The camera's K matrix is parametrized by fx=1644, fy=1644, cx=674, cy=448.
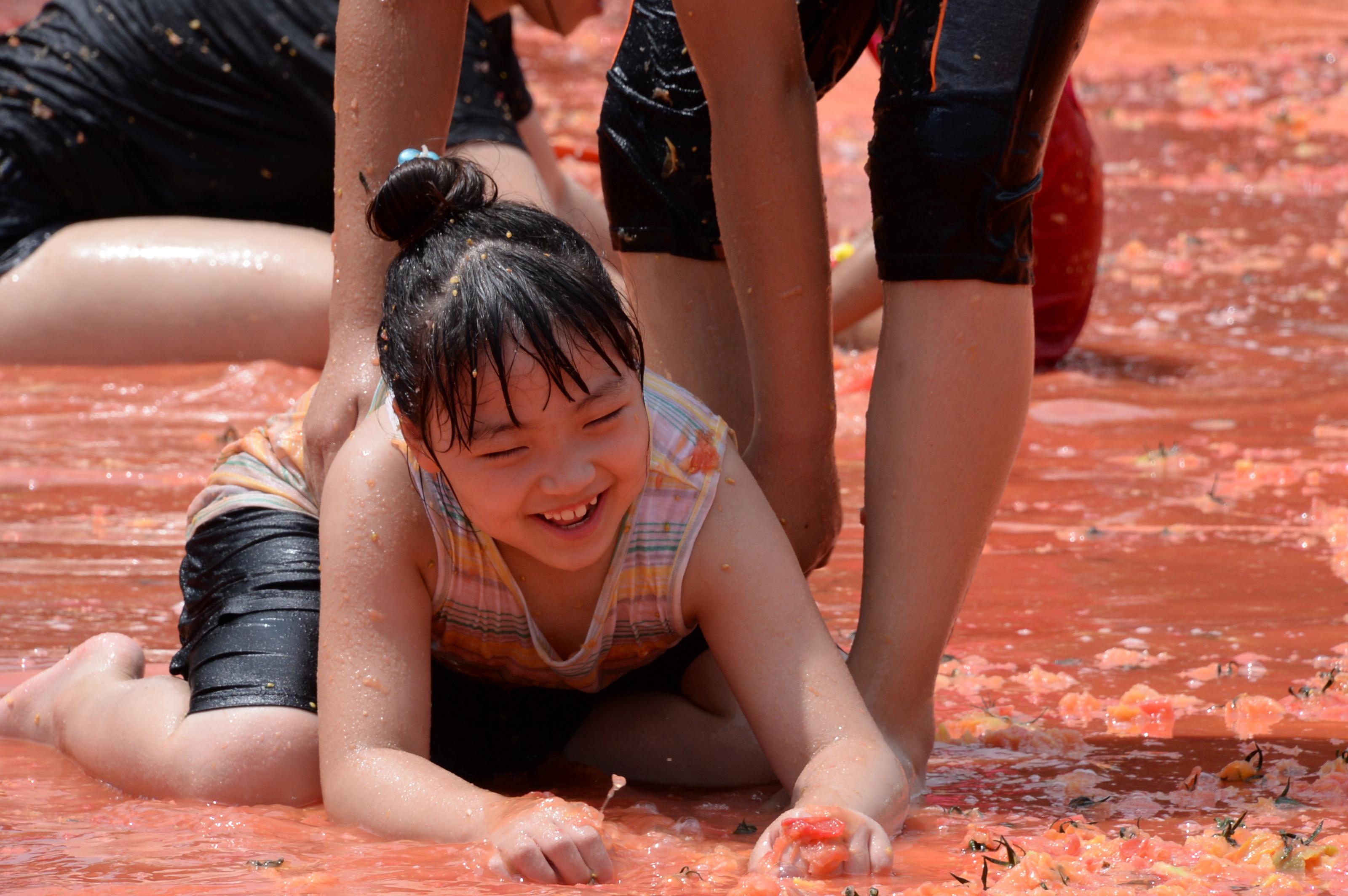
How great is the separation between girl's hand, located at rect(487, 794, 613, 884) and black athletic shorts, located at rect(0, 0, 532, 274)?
3076mm

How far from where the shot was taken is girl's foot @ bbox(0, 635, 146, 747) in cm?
224

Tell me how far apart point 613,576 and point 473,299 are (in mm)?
395

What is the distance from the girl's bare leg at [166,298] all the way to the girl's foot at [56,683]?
7.22 ft

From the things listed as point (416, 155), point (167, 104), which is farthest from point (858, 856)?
point (167, 104)

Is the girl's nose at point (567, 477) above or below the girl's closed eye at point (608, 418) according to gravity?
below

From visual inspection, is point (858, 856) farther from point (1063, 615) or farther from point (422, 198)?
point (1063, 615)

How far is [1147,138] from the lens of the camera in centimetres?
943

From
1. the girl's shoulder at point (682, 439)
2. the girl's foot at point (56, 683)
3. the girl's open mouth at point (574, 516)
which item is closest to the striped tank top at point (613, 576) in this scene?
the girl's shoulder at point (682, 439)

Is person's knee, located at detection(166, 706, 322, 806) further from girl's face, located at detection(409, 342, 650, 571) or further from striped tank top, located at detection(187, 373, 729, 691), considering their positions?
girl's face, located at detection(409, 342, 650, 571)

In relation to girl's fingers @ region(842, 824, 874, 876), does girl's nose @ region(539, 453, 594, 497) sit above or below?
above

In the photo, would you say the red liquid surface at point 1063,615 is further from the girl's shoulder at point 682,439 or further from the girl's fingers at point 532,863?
the girl's shoulder at point 682,439

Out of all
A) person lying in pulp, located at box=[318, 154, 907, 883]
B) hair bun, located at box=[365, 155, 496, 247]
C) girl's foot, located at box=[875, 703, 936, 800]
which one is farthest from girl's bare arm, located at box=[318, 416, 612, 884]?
girl's foot, located at box=[875, 703, 936, 800]

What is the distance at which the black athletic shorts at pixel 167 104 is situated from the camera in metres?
4.59

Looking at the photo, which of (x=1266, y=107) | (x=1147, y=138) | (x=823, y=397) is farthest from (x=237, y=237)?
(x=1266, y=107)
